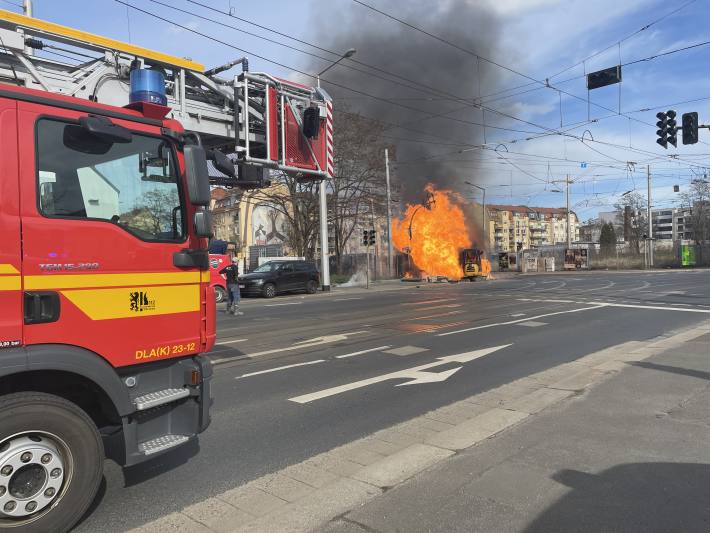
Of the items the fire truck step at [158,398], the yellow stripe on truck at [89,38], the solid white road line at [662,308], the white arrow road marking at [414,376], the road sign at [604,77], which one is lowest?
the solid white road line at [662,308]

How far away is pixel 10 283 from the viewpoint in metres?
2.66

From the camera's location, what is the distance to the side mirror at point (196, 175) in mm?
3363

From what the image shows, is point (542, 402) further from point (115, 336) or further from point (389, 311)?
point (389, 311)

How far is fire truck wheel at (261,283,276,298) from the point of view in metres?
21.6

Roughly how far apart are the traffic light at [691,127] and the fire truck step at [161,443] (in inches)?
806

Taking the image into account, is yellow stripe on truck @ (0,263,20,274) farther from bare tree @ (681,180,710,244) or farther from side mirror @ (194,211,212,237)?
bare tree @ (681,180,710,244)

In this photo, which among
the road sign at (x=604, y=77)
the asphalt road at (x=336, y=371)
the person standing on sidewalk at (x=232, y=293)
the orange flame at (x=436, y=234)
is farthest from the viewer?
the orange flame at (x=436, y=234)

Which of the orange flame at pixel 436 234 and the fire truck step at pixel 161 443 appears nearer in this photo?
the fire truck step at pixel 161 443

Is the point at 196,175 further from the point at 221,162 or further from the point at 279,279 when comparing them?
the point at 279,279

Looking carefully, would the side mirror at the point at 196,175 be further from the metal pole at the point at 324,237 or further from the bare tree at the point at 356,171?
the bare tree at the point at 356,171

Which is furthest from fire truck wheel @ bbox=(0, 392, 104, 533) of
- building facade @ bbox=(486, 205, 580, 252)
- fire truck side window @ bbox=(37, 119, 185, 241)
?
building facade @ bbox=(486, 205, 580, 252)

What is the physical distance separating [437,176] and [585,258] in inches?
1095

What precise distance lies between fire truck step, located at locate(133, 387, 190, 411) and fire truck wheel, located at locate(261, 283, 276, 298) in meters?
18.3

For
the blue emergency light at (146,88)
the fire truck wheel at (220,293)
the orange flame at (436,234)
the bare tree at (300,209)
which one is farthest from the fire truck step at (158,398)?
the orange flame at (436,234)
